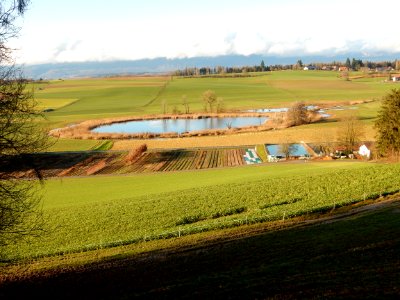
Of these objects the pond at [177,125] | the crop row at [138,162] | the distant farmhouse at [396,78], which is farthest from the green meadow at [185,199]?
the distant farmhouse at [396,78]

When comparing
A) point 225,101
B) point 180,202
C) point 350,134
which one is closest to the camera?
point 180,202

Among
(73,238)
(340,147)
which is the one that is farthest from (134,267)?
(340,147)

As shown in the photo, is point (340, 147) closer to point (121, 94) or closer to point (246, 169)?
point (246, 169)

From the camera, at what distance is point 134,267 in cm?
2033

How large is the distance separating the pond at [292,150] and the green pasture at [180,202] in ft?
51.5

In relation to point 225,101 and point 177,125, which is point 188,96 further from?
point 177,125

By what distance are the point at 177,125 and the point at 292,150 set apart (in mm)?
49211

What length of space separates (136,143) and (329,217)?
59.5 metres

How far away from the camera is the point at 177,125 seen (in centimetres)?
11419

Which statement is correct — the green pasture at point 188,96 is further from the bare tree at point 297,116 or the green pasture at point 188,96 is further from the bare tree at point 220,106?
the bare tree at point 297,116

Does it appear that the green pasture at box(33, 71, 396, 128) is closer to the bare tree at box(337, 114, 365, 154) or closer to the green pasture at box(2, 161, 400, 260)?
the bare tree at box(337, 114, 365, 154)

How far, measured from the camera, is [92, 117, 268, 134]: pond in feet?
349

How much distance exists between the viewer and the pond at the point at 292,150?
221 feet

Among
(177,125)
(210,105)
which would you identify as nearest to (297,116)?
(177,125)
